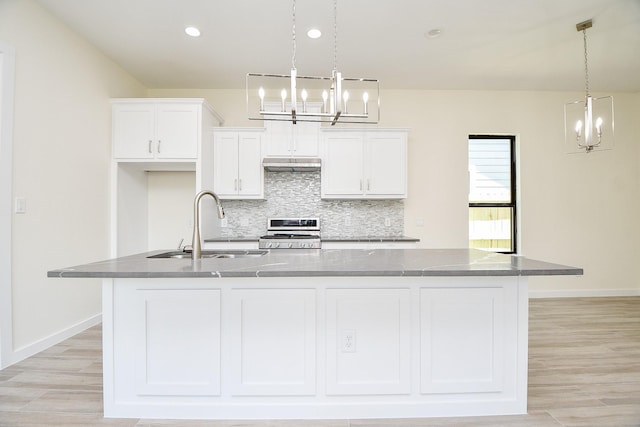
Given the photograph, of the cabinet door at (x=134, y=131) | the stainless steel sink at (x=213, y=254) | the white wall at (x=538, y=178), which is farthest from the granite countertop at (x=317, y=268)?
the white wall at (x=538, y=178)

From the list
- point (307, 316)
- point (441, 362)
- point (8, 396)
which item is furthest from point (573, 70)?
point (8, 396)

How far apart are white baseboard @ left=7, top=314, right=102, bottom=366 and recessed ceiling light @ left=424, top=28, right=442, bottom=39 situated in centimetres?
449

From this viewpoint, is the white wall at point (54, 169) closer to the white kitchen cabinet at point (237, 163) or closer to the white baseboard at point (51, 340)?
the white baseboard at point (51, 340)

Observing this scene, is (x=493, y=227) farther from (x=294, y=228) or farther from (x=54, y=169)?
(x=54, y=169)

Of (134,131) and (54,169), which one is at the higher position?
(134,131)

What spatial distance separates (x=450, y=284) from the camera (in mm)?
1847

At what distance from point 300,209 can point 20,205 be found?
2833 mm

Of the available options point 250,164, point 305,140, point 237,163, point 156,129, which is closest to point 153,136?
point 156,129

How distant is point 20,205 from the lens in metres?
2.56

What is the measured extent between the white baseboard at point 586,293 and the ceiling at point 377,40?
2.92m

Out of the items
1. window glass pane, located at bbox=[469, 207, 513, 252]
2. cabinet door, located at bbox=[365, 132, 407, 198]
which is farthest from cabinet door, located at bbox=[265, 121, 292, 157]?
window glass pane, located at bbox=[469, 207, 513, 252]

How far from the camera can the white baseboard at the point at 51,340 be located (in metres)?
2.54

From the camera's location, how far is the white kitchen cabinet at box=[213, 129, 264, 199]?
404cm

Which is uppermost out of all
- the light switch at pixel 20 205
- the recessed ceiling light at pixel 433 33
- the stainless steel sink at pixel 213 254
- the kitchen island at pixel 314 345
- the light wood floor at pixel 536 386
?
the recessed ceiling light at pixel 433 33
